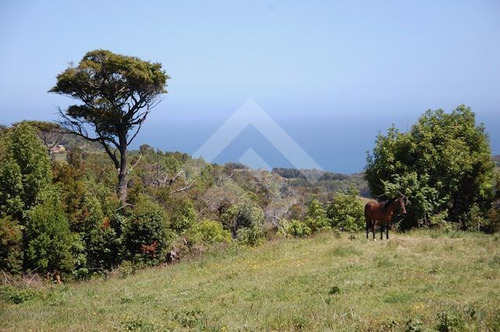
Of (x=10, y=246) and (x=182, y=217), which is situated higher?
(x=182, y=217)

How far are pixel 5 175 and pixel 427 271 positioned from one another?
19.1 meters

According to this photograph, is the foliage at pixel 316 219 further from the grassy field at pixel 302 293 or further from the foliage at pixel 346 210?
the grassy field at pixel 302 293

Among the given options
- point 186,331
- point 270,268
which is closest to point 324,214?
point 270,268

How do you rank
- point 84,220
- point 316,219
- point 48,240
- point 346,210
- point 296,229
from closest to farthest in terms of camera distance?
point 48,240 → point 84,220 → point 296,229 → point 346,210 → point 316,219

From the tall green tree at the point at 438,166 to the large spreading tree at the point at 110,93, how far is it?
49.4 ft

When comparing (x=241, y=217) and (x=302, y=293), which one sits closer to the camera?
(x=302, y=293)

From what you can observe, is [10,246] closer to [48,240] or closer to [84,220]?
[48,240]

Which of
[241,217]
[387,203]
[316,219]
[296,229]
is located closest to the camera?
[387,203]

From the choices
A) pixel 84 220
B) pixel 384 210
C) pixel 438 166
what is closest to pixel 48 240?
pixel 84 220

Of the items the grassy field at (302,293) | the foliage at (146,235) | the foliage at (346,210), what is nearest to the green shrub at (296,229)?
the foliage at (346,210)

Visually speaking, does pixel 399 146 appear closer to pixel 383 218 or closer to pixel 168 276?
pixel 383 218

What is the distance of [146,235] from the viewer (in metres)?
23.1

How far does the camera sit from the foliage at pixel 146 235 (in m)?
22.9

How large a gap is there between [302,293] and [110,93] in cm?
1916
